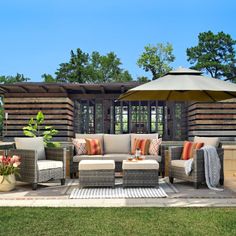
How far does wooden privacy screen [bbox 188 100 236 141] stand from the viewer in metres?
15.3

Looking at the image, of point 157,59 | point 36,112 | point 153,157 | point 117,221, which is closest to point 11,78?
point 157,59

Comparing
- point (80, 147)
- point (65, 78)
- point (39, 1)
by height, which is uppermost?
point (39, 1)

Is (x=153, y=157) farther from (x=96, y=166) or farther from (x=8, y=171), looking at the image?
(x=8, y=171)

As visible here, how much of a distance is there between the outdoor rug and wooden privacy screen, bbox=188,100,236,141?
9.04 m

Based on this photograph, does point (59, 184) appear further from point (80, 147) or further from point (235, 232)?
point (235, 232)

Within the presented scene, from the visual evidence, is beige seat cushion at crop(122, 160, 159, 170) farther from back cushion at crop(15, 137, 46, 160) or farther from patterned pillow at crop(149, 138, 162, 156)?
back cushion at crop(15, 137, 46, 160)

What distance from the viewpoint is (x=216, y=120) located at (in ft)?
50.4

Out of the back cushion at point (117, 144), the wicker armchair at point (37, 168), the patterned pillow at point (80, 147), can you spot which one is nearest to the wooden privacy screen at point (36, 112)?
the back cushion at point (117, 144)

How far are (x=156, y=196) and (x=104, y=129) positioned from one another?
36.8 feet

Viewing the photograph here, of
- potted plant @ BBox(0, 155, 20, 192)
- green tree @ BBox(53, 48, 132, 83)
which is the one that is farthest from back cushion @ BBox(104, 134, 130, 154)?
green tree @ BBox(53, 48, 132, 83)

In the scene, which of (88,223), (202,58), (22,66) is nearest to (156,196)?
(88,223)

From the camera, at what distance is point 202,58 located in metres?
25.9

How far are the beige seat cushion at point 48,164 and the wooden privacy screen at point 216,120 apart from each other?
9136 millimetres

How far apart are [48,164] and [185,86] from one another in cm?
255
